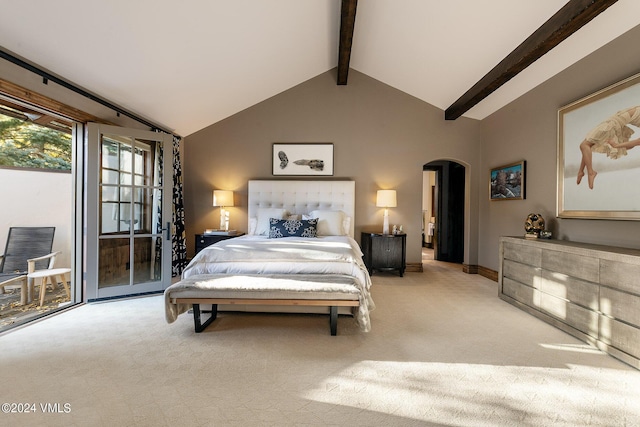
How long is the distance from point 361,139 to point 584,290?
12.2 ft

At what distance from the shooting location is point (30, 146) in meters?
5.27

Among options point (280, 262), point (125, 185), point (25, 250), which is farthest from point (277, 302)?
point (25, 250)

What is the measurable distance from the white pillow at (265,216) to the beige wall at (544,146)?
3504mm

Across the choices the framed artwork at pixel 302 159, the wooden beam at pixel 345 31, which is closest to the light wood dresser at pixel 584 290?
the framed artwork at pixel 302 159

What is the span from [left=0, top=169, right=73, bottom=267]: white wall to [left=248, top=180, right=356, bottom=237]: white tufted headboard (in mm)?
2971

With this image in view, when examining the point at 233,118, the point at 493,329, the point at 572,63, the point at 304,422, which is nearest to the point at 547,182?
the point at 572,63

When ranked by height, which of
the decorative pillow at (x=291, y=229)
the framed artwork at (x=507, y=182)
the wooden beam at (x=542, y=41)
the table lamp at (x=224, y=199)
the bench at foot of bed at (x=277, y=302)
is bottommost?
the bench at foot of bed at (x=277, y=302)

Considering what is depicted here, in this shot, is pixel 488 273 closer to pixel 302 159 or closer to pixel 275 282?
pixel 302 159

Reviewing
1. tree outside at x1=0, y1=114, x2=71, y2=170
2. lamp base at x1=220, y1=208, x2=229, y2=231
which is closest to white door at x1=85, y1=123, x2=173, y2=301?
lamp base at x1=220, y1=208, x2=229, y2=231

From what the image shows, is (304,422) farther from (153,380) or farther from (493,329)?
(493,329)

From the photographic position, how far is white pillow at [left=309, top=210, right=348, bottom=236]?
4.56m

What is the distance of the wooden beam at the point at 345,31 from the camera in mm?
3117

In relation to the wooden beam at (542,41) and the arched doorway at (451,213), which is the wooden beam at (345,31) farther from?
the arched doorway at (451,213)

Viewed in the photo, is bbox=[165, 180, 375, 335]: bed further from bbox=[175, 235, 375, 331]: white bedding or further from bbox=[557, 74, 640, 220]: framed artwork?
bbox=[557, 74, 640, 220]: framed artwork
